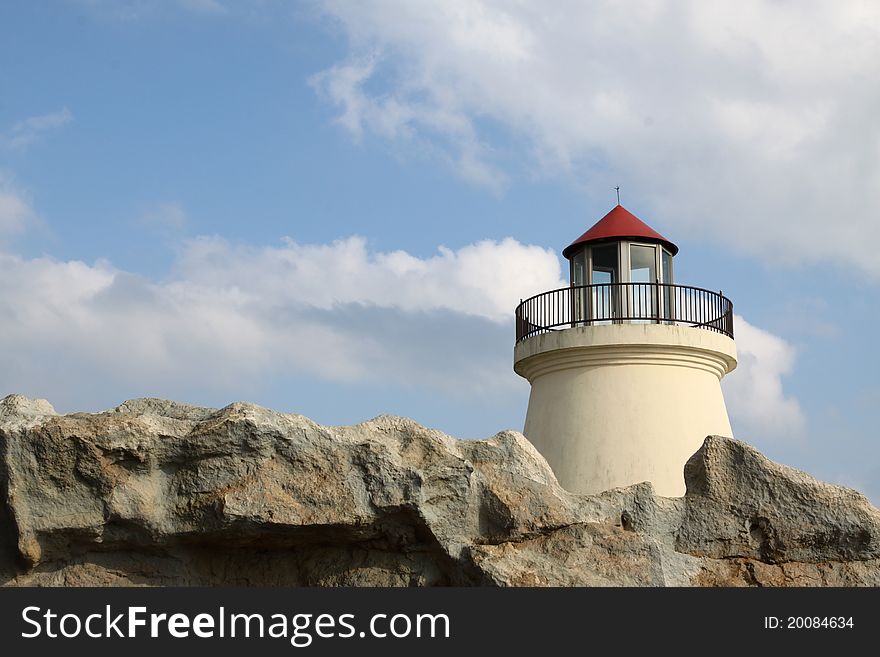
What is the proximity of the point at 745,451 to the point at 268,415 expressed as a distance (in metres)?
3.24

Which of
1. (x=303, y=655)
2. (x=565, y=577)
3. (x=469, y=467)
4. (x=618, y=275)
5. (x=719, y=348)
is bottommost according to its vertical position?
(x=303, y=655)

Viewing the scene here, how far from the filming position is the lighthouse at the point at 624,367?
16.8 metres

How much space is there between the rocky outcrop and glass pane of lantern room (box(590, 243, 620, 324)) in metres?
9.27

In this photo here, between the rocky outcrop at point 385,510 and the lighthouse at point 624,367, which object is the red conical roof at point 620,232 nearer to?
the lighthouse at point 624,367

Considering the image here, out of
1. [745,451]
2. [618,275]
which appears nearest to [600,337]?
[618,275]

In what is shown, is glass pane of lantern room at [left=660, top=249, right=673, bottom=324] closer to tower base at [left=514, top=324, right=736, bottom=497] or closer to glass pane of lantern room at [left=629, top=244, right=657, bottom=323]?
glass pane of lantern room at [left=629, top=244, right=657, bottom=323]

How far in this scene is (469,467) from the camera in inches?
310

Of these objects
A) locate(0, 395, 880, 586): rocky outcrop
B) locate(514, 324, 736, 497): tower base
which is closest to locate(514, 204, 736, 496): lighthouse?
locate(514, 324, 736, 497): tower base

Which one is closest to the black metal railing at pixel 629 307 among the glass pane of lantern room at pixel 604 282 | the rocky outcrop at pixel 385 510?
the glass pane of lantern room at pixel 604 282

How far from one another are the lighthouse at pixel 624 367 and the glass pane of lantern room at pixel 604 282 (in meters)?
0.02

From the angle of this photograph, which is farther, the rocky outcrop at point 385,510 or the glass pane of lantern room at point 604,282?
the glass pane of lantern room at point 604,282

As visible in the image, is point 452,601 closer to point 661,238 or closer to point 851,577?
point 851,577

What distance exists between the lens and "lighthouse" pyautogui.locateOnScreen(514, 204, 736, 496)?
16766 mm

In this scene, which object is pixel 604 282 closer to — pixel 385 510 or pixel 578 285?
pixel 578 285
